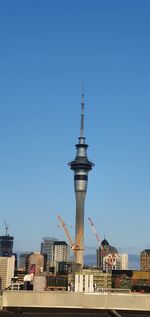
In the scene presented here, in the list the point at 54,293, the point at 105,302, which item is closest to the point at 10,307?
the point at 54,293

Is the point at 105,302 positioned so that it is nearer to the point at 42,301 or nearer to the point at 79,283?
the point at 42,301

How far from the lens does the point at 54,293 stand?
→ 9962 centimetres

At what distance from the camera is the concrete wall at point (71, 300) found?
94.5m

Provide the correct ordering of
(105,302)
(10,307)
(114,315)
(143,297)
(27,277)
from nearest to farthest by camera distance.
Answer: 1. (114,315)
2. (10,307)
3. (105,302)
4. (143,297)
5. (27,277)

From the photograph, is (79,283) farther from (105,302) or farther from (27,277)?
(105,302)

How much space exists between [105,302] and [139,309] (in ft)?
28.5

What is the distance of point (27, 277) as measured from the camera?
13475 cm

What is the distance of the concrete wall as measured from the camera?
94.5 m

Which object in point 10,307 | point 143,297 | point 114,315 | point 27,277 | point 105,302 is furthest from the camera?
point 27,277

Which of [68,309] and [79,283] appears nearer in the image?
[68,309]

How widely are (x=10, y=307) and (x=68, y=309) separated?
12.0 meters

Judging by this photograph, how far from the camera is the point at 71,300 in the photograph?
3912 inches

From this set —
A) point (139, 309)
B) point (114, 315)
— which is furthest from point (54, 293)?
point (114, 315)

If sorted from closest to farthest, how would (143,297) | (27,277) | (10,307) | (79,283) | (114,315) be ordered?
(114,315), (10,307), (143,297), (27,277), (79,283)
